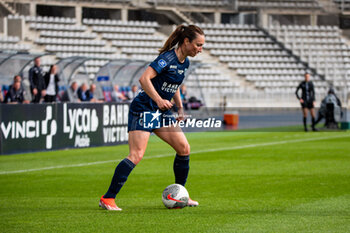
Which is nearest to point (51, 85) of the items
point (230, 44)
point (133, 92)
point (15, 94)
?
point (15, 94)

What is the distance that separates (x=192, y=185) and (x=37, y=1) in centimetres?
3535

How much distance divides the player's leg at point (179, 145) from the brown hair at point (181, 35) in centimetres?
87

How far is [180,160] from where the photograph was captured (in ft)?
25.6

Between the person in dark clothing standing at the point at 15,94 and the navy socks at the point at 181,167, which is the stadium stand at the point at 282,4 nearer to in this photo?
the person in dark clothing standing at the point at 15,94

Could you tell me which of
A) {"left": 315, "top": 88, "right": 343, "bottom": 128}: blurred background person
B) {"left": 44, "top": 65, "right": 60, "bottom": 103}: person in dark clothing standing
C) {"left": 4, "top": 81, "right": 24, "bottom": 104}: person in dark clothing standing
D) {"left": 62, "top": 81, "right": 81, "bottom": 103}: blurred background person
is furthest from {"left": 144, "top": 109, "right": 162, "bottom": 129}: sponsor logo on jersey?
{"left": 315, "top": 88, "right": 343, "bottom": 128}: blurred background person

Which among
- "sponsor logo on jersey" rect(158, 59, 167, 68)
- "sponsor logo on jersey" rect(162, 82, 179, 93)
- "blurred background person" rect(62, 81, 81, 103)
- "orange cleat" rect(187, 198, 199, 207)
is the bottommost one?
"blurred background person" rect(62, 81, 81, 103)

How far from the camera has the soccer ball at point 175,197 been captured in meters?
7.68

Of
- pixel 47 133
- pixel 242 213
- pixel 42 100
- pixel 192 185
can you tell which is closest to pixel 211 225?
pixel 242 213

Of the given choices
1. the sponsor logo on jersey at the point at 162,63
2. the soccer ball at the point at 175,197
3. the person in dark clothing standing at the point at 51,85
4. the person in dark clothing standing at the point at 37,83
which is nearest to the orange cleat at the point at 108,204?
the soccer ball at the point at 175,197

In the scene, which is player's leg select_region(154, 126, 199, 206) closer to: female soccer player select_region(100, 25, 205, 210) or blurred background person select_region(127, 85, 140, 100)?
female soccer player select_region(100, 25, 205, 210)

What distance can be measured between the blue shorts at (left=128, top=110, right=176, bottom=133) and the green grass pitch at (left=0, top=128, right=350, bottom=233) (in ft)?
3.07

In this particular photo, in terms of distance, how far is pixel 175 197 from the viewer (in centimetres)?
768

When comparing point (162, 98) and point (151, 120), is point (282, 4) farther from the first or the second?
point (151, 120)

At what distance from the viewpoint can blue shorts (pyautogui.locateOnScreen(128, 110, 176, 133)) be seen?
24.3ft
